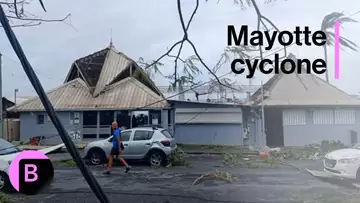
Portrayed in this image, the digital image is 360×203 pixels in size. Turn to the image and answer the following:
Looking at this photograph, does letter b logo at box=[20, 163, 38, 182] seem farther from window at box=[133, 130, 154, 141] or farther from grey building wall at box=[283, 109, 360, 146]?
grey building wall at box=[283, 109, 360, 146]

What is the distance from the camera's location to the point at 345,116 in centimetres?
829

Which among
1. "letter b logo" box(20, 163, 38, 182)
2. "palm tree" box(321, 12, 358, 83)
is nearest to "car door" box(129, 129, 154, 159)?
"letter b logo" box(20, 163, 38, 182)

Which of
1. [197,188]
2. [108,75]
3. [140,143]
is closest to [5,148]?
[108,75]

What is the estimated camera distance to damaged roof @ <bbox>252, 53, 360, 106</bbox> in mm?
1744

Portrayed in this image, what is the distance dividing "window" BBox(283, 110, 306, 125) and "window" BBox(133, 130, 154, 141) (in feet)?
11.3

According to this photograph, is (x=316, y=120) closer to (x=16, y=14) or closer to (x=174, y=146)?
(x=174, y=146)

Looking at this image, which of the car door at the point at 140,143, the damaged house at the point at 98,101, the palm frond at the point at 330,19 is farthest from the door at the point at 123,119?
the palm frond at the point at 330,19

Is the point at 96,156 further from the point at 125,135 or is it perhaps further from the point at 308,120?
the point at 308,120

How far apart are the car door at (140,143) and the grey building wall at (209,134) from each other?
207 cm

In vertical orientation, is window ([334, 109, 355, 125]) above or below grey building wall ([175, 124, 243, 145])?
above

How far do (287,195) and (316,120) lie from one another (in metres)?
5.05

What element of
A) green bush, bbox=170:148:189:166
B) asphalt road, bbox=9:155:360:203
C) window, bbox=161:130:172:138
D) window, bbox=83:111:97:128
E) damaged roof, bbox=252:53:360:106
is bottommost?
asphalt road, bbox=9:155:360:203

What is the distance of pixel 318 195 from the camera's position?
4719 mm

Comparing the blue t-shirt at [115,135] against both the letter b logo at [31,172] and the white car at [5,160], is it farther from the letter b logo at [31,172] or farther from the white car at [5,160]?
the letter b logo at [31,172]
